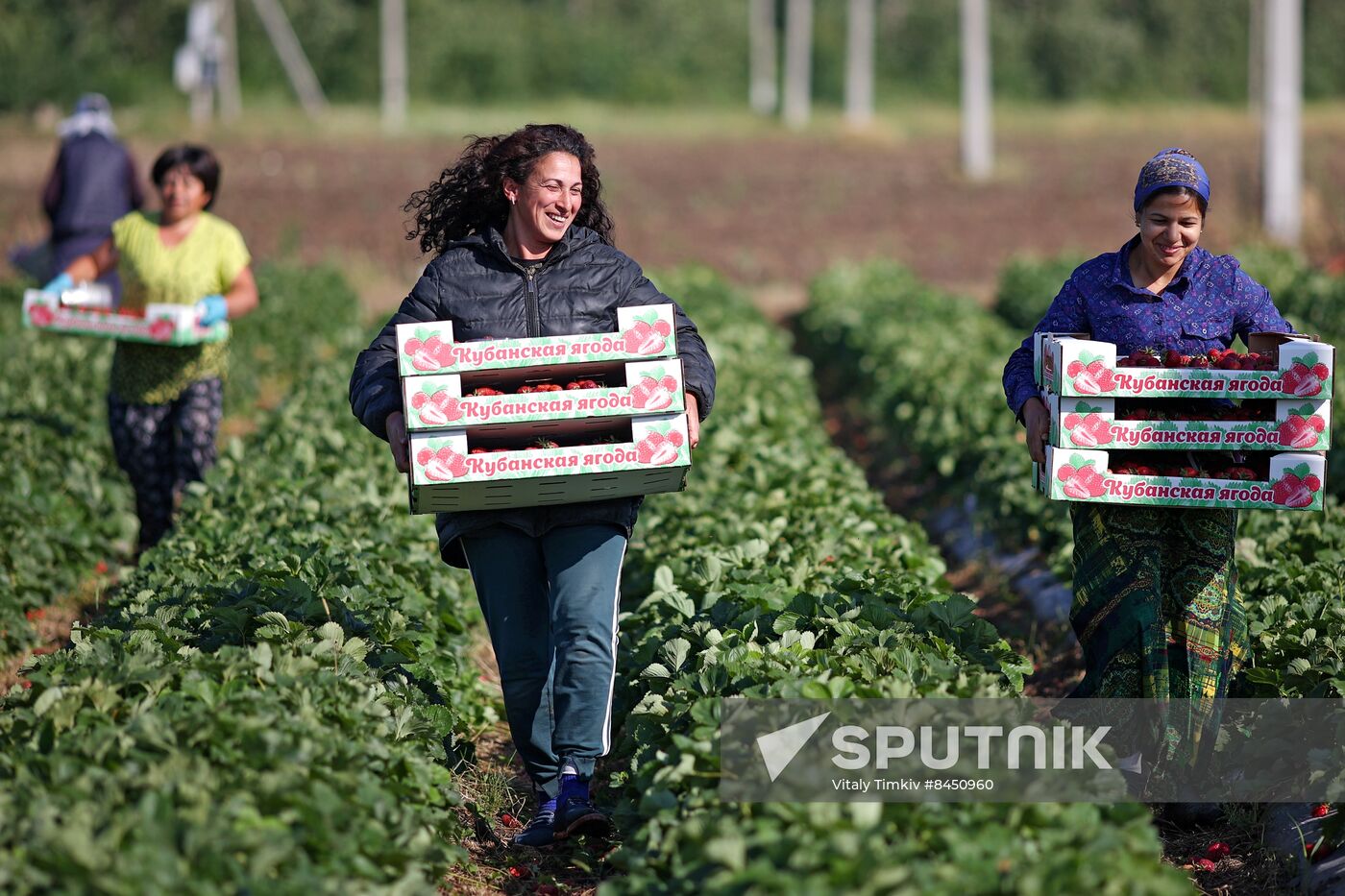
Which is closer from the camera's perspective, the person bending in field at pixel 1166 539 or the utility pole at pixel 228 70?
the person bending in field at pixel 1166 539

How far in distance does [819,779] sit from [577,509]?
121 centimetres

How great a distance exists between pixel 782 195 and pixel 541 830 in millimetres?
28524

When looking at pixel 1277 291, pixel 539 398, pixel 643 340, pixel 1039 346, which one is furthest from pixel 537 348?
pixel 1277 291

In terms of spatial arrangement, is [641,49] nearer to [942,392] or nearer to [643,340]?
[942,392]

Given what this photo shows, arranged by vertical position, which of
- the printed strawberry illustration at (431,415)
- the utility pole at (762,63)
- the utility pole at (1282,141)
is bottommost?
the printed strawberry illustration at (431,415)

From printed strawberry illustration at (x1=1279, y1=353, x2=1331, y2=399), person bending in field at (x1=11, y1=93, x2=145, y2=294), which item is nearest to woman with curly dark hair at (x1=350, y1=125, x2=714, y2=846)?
printed strawberry illustration at (x1=1279, y1=353, x2=1331, y2=399)

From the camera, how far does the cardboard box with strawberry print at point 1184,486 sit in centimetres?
401

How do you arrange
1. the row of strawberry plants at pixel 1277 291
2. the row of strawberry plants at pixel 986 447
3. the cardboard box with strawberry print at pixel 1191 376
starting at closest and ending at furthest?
the cardboard box with strawberry print at pixel 1191 376 → the row of strawberry plants at pixel 986 447 → the row of strawberry plants at pixel 1277 291

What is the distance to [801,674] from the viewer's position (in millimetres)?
3939

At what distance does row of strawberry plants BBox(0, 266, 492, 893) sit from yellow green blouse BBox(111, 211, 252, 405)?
1.21 m

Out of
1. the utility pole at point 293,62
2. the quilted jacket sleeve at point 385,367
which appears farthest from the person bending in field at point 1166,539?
the utility pole at point 293,62

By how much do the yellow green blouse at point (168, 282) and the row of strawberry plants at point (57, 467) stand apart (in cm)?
80

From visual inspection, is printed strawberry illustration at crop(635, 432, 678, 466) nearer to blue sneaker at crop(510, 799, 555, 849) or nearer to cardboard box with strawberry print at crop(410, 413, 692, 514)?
cardboard box with strawberry print at crop(410, 413, 692, 514)

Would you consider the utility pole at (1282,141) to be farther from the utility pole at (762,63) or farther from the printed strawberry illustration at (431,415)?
the utility pole at (762,63)
